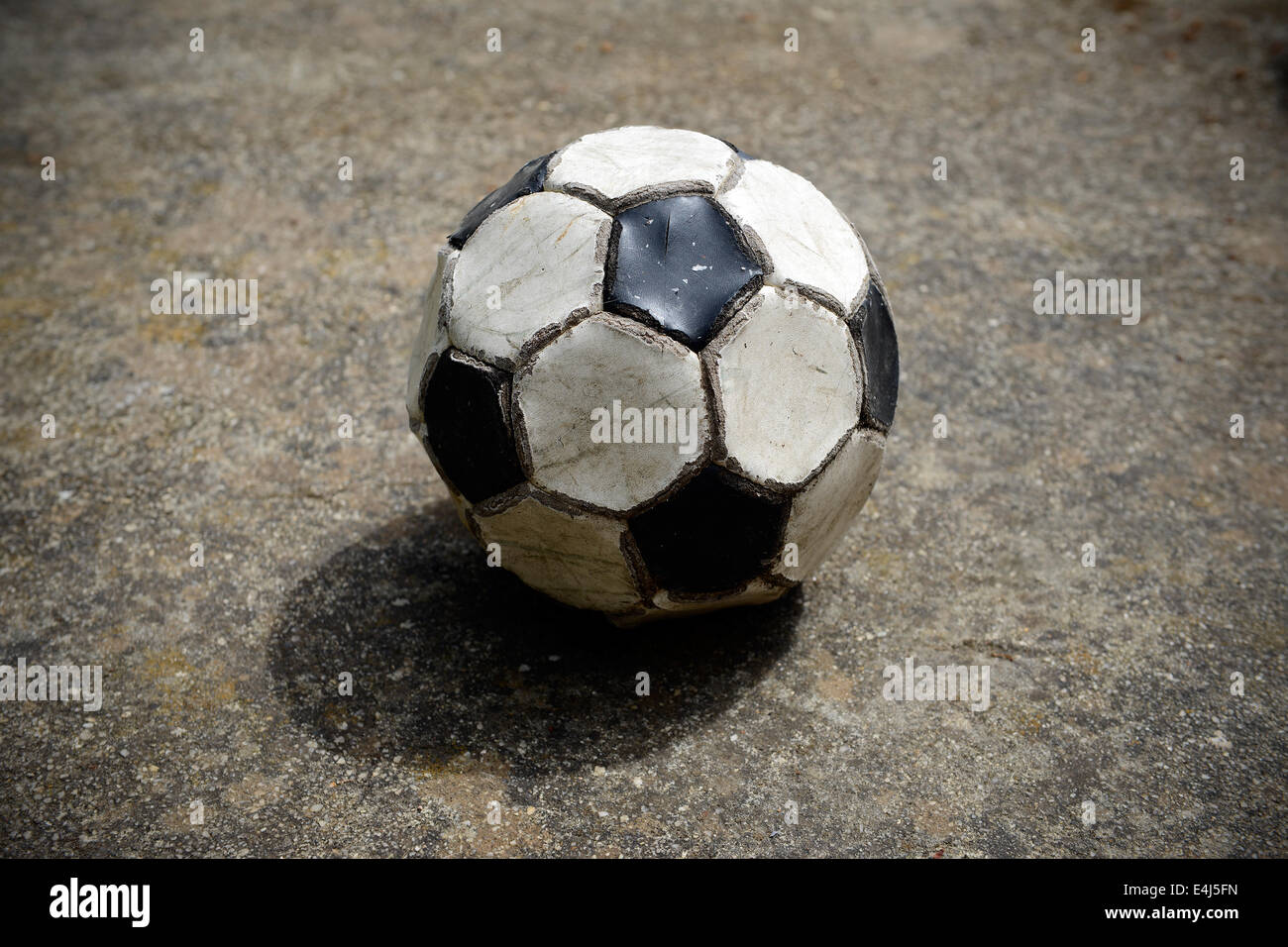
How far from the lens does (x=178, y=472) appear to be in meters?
3.54

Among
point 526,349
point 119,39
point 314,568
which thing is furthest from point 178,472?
point 119,39

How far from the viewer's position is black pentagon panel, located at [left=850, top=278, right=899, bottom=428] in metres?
2.65

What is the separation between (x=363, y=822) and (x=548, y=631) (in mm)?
748

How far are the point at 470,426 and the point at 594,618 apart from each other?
0.80 meters

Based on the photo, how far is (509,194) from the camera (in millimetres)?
2754

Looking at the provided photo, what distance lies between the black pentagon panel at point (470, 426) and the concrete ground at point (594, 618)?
60 cm

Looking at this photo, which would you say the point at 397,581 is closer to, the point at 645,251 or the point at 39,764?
the point at 39,764
